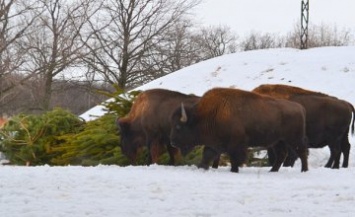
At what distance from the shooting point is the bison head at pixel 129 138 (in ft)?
41.7

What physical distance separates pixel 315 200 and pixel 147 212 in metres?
2.20

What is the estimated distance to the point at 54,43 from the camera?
123ft

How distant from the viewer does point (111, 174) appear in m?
8.89

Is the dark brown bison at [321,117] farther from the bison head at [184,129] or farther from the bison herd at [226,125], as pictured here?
the bison head at [184,129]

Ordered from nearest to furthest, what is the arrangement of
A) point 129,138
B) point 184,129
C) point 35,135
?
point 184,129, point 129,138, point 35,135

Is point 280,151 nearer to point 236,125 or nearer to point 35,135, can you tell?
point 236,125

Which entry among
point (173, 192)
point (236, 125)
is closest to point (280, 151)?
point (236, 125)

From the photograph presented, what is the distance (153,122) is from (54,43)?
2683 centimetres

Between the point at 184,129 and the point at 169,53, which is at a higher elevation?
the point at 169,53

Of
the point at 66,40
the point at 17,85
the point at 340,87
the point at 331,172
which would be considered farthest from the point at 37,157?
the point at 66,40

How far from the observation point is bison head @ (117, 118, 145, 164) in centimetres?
1272

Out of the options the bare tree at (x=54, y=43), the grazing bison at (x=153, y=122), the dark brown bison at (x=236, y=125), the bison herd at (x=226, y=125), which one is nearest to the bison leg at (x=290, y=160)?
the bison herd at (x=226, y=125)

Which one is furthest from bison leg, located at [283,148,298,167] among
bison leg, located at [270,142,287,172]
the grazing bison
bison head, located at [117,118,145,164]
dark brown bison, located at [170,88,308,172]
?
bison head, located at [117,118,145,164]

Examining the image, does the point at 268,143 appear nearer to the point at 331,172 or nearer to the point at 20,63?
the point at 331,172
